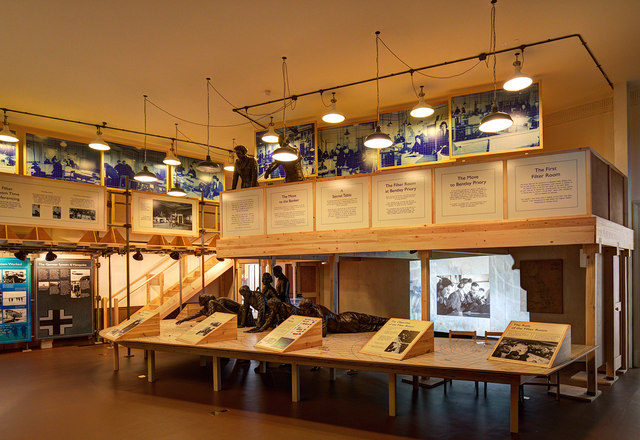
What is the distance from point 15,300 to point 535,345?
42.0ft

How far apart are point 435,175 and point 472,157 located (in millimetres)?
3544

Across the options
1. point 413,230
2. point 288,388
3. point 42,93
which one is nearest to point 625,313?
point 413,230

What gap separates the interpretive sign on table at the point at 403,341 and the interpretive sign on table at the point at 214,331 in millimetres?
2638

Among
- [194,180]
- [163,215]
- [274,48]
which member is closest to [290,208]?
[274,48]

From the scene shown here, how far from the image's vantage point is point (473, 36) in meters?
8.92

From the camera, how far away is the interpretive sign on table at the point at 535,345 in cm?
580

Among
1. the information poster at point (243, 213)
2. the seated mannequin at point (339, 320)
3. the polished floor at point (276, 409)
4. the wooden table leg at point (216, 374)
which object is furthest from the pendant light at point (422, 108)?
the wooden table leg at point (216, 374)

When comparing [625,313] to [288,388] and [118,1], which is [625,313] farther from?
[118,1]

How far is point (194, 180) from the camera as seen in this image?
660 inches

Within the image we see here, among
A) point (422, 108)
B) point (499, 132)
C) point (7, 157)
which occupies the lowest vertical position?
point (7, 157)

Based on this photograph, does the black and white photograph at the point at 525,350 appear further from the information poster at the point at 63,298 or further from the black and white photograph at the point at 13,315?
the black and white photograph at the point at 13,315

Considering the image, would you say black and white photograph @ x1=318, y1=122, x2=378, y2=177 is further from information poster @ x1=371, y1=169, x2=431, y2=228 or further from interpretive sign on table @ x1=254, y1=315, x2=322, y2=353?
interpretive sign on table @ x1=254, y1=315, x2=322, y2=353

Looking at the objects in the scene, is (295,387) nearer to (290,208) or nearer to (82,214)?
(290,208)

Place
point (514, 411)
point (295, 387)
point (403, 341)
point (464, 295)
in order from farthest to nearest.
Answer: point (464, 295)
point (295, 387)
point (403, 341)
point (514, 411)
